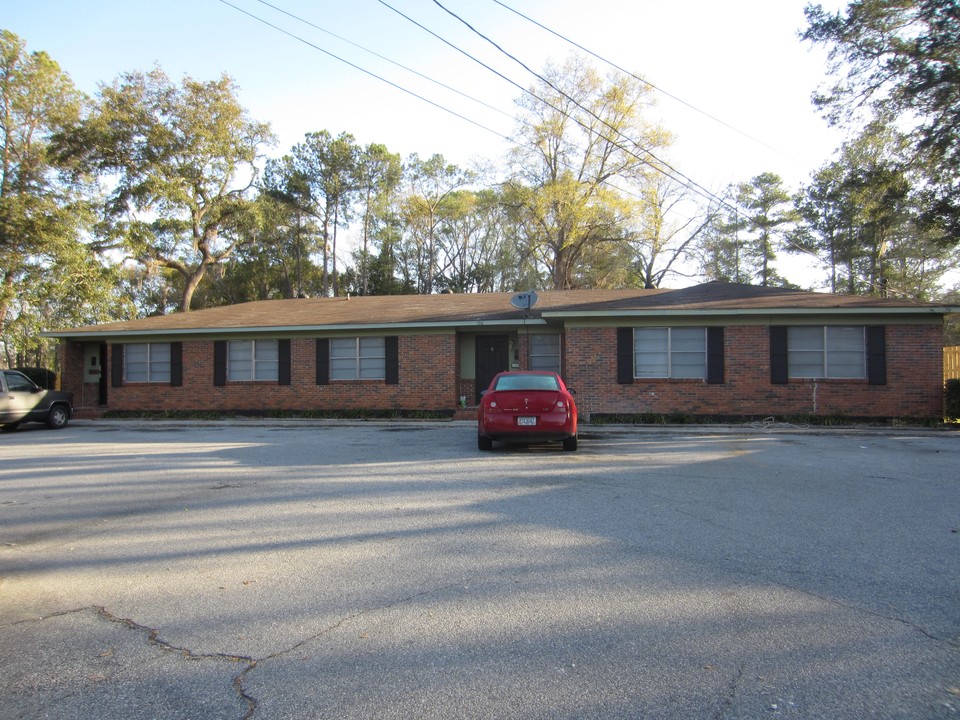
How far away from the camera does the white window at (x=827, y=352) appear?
16.7 meters

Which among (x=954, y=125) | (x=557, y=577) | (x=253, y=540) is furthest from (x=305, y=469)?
(x=954, y=125)

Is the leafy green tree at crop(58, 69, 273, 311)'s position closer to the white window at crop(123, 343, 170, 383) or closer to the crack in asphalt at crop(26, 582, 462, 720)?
the white window at crop(123, 343, 170, 383)

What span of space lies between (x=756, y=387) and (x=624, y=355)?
11.4ft

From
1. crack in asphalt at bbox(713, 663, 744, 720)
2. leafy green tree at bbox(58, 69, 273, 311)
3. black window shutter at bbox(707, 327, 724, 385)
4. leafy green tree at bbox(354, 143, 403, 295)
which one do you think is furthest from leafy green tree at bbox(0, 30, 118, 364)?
crack in asphalt at bbox(713, 663, 744, 720)

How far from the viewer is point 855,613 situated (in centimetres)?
398

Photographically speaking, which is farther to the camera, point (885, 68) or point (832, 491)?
point (885, 68)

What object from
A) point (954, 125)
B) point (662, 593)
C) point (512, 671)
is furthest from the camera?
point (954, 125)

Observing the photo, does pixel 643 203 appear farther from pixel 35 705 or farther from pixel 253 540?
pixel 35 705

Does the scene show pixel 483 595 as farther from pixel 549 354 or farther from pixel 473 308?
pixel 473 308

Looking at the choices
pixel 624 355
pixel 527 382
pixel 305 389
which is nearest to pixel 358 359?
pixel 305 389

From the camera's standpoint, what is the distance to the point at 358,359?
64.0 feet

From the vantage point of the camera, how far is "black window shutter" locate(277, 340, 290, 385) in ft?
65.1

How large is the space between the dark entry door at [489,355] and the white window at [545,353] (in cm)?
95

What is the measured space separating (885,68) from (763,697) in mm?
20694
